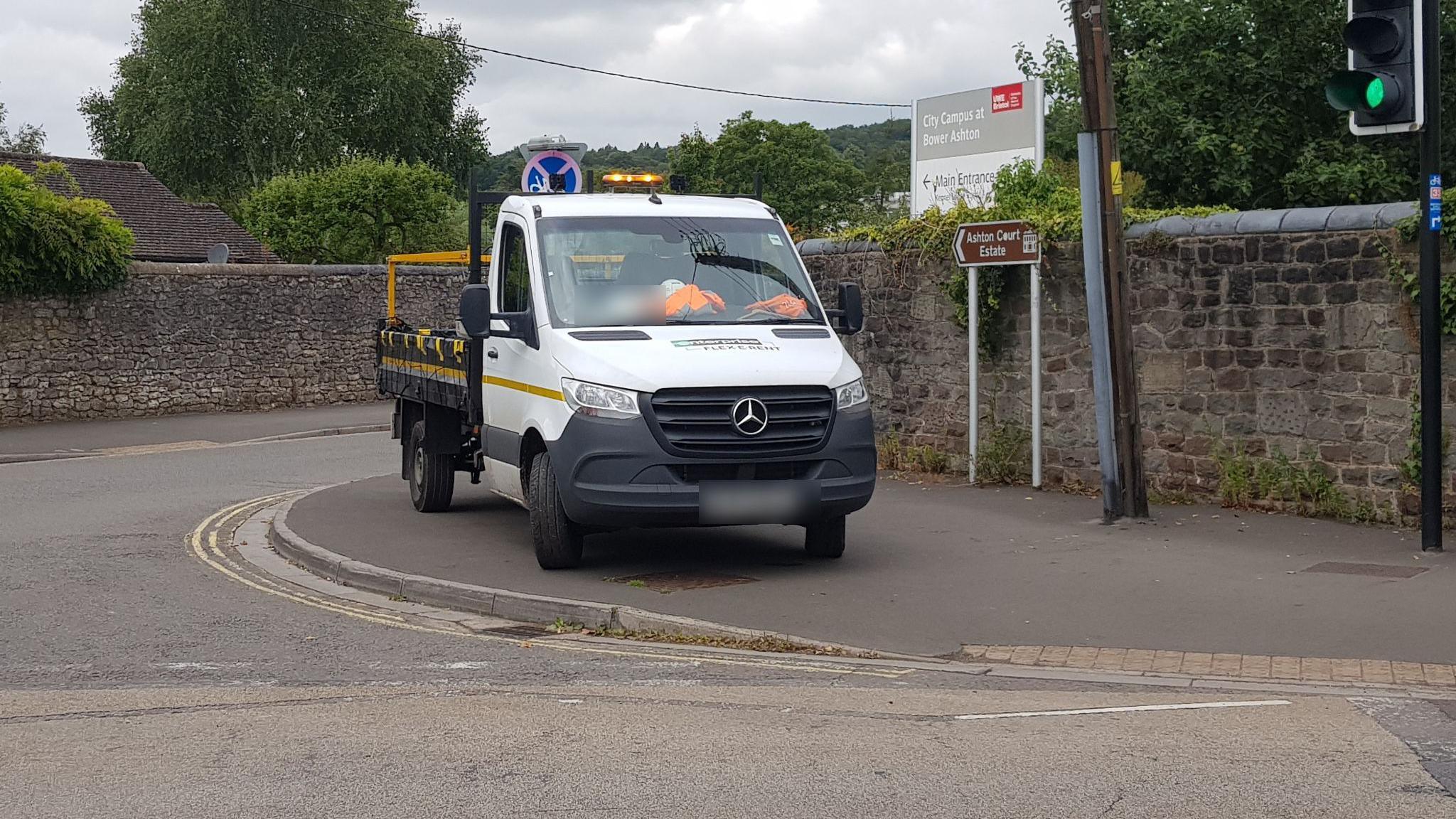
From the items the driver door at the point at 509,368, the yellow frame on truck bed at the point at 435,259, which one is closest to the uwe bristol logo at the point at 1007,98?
the yellow frame on truck bed at the point at 435,259

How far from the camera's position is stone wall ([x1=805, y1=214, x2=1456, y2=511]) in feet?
37.4

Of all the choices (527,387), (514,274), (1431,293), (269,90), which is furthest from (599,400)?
(269,90)

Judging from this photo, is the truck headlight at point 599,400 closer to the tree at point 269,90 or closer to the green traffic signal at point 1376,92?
the green traffic signal at point 1376,92

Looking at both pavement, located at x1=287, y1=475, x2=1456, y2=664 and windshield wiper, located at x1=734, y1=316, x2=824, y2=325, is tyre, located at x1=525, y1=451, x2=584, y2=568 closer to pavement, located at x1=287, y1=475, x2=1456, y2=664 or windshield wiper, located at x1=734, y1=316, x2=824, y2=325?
pavement, located at x1=287, y1=475, x2=1456, y2=664

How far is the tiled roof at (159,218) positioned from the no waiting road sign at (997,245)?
28.0 m

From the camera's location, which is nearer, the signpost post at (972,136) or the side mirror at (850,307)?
the side mirror at (850,307)

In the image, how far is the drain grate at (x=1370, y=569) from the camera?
9.62m

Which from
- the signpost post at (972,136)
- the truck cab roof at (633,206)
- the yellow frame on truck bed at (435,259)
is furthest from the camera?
the signpost post at (972,136)

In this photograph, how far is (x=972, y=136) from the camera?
72.5 feet

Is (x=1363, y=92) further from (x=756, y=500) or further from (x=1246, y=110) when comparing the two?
(x=1246, y=110)

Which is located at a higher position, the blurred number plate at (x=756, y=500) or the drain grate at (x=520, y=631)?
the blurred number plate at (x=756, y=500)

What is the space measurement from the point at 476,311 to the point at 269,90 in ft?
155

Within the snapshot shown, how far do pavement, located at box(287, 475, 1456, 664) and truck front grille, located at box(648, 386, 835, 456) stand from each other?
35.1 inches

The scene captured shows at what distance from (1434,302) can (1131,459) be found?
106 inches
